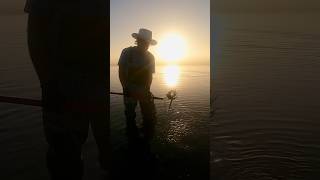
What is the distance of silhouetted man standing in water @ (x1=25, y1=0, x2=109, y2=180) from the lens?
299cm

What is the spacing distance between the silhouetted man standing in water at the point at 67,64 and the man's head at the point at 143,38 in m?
3.73

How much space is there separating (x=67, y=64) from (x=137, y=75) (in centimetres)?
407

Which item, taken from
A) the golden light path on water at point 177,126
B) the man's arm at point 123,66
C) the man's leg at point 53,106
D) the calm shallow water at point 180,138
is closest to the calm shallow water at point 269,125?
the calm shallow water at point 180,138

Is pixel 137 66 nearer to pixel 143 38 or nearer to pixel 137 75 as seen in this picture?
pixel 137 75

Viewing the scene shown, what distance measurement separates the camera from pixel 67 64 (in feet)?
10.3

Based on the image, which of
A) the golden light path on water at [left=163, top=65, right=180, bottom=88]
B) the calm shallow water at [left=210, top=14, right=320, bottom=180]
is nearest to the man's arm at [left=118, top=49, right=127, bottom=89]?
the calm shallow water at [left=210, top=14, right=320, bottom=180]

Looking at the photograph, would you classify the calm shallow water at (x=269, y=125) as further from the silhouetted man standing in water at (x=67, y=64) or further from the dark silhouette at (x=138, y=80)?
the silhouetted man standing in water at (x=67, y=64)

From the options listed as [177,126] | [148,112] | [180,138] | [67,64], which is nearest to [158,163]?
[180,138]

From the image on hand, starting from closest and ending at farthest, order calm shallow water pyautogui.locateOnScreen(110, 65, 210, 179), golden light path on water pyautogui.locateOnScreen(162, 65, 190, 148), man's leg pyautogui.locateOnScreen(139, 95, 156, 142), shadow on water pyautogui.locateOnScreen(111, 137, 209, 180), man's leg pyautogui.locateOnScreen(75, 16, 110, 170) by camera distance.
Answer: man's leg pyautogui.locateOnScreen(75, 16, 110, 170), shadow on water pyautogui.locateOnScreen(111, 137, 209, 180), calm shallow water pyautogui.locateOnScreen(110, 65, 210, 179), golden light path on water pyautogui.locateOnScreen(162, 65, 190, 148), man's leg pyautogui.locateOnScreen(139, 95, 156, 142)

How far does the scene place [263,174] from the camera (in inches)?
164

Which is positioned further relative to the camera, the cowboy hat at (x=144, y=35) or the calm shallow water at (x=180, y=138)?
the cowboy hat at (x=144, y=35)

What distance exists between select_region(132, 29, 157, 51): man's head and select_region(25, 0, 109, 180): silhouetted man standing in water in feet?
12.2

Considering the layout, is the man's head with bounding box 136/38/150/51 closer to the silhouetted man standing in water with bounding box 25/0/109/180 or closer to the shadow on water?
the shadow on water

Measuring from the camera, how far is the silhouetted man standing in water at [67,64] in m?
2.99
